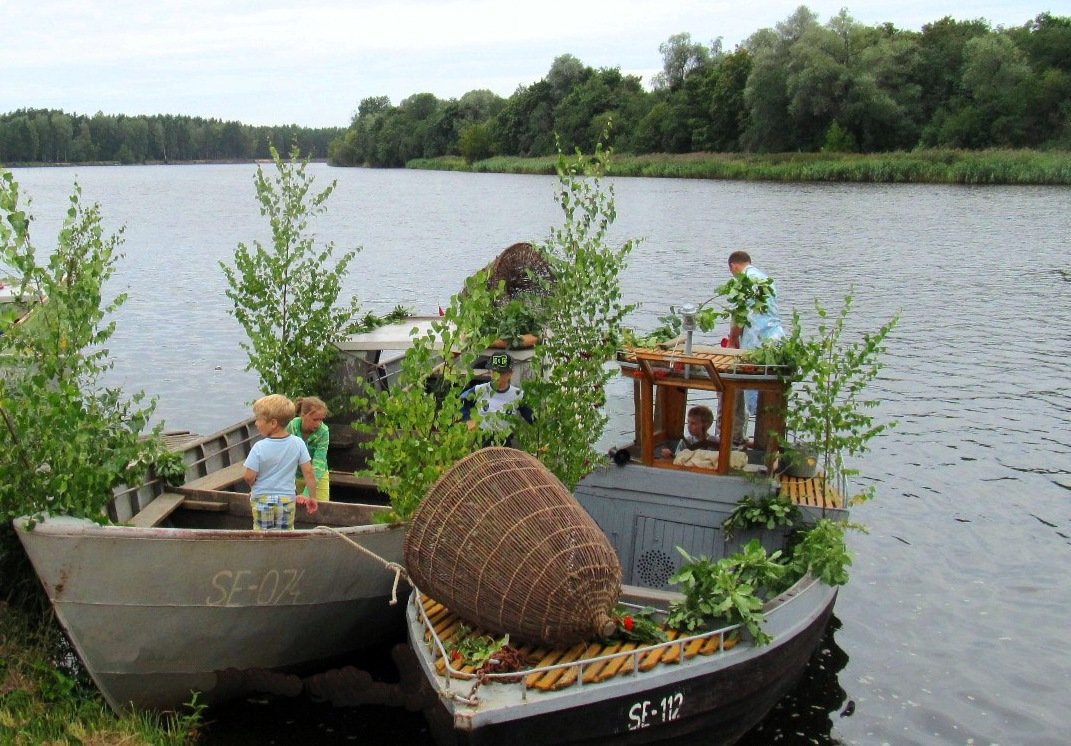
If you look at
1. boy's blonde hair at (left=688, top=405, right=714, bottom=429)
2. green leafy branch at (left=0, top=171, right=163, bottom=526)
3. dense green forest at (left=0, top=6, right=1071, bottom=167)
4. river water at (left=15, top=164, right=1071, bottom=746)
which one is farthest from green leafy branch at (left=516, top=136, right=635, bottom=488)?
dense green forest at (left=0, top=6, right=1071, bottom=167)

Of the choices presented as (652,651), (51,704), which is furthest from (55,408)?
(652,651)

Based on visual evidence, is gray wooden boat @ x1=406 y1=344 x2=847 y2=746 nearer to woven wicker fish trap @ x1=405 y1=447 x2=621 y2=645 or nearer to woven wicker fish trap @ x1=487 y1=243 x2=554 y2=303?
woven wicker fish trap @ x1=405 y1=447 x2=621 y2=645

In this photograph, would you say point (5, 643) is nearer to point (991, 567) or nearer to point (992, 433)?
point (991, 567)

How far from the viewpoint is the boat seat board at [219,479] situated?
40.7 feet

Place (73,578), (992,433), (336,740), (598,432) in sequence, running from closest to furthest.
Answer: (73,578) < (336,740) < (598,432) < (992,433)

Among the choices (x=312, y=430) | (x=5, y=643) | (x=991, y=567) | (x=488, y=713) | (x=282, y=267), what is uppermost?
(x=282, y=267)

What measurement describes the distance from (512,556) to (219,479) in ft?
17.9

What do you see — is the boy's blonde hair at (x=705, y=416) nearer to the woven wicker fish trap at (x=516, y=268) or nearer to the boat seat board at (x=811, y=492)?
the boat seat board at (x=811, y=492)

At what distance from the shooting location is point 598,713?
813 cm

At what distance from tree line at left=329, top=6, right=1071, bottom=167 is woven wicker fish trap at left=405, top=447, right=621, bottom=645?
7495cm

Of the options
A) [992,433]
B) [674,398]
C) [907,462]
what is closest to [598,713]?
[674,398]

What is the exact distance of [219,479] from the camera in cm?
1263

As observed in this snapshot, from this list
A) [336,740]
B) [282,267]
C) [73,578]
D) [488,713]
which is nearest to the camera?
[488,713]

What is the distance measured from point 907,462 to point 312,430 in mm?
11398
